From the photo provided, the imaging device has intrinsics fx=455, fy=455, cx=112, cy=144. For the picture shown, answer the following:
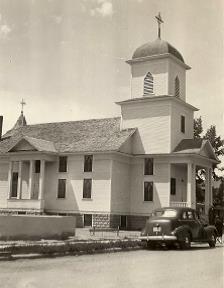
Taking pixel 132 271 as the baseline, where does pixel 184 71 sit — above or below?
above

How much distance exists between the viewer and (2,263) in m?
12.4

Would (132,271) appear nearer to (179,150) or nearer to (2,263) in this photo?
(2,263)

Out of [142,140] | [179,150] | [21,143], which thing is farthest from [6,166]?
[179,150]

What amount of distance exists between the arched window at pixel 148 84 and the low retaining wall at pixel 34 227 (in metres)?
18.2

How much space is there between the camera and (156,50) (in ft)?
123

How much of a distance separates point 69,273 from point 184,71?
31210 mm

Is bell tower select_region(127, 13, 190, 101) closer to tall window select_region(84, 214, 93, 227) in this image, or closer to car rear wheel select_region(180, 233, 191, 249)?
tall window select_region(84, 214, 93, 227)

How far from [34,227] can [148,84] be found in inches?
817

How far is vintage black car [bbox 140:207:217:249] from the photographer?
19219 mm

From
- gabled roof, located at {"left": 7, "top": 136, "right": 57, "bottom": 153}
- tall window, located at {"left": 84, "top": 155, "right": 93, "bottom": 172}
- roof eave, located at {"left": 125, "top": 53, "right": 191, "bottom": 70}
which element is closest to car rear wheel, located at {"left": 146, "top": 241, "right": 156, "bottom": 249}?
tall window, located at {"left": 84, "top": 155, "right": 93, "bottom": 172}

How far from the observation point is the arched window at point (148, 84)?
37.7 meters

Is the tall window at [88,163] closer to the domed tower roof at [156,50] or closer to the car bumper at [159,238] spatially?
the domed tower roof at [156,50]

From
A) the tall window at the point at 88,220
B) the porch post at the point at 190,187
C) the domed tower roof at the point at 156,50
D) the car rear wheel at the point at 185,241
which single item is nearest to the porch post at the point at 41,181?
the tall window at the point at 88,220

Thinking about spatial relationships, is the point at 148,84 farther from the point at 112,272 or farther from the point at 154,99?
the point at 112,272
